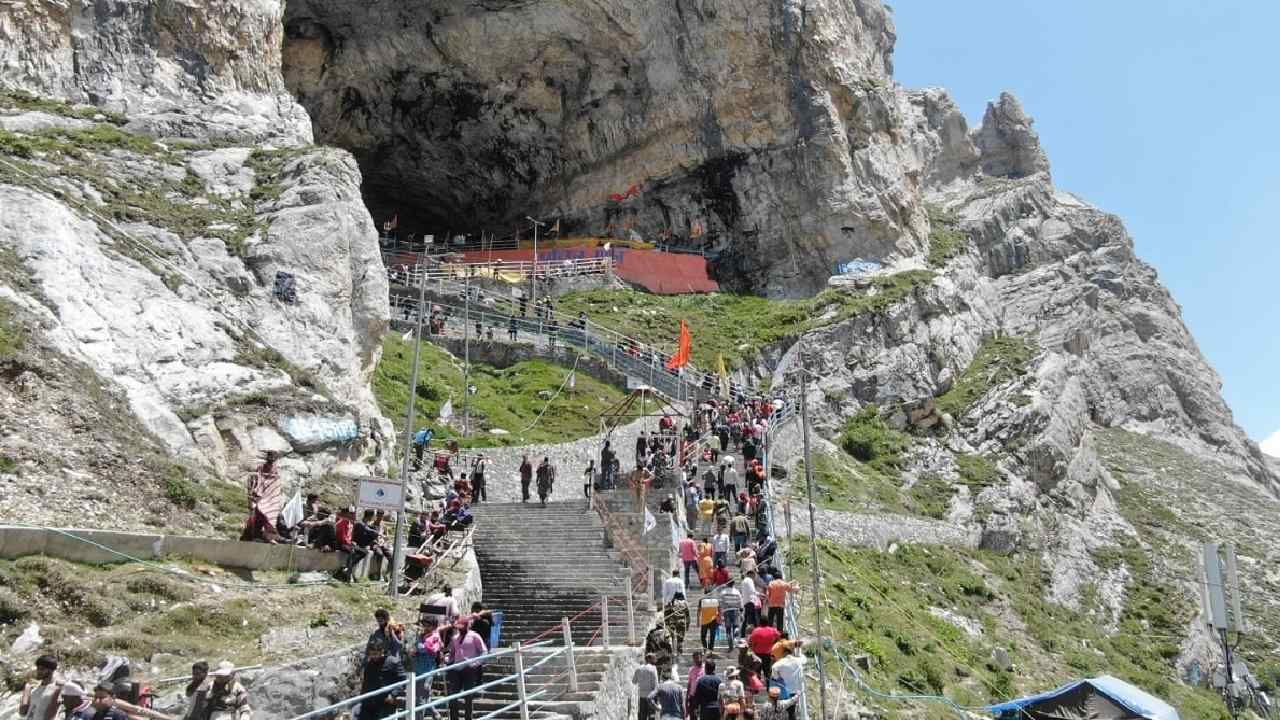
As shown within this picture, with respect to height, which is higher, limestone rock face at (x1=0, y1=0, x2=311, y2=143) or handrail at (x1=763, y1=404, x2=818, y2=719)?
limestone rock face at (x1=0, y1=0, x2=311, y2=143)

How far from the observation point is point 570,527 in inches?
800

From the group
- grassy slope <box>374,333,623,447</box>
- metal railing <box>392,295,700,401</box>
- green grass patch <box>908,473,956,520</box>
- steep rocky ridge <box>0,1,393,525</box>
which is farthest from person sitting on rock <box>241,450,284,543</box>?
green grass patch <box>908,473,956,520</box>

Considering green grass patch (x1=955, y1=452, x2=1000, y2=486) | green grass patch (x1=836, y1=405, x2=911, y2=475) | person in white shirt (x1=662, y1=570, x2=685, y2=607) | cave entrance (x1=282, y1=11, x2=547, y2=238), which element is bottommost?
person in white shirt (x1=662, y1=570, x2=685, y2=607)

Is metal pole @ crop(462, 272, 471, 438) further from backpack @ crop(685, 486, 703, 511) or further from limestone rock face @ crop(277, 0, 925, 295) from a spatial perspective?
limestone rock face @ crop(277, 0, 925, 295)

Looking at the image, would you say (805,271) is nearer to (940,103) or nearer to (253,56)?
(253,56)

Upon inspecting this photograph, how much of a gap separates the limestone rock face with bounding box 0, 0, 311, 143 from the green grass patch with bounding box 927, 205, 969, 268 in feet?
114

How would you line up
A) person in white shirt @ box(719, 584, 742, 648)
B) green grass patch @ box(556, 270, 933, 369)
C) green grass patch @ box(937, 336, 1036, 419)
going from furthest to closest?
1. green grass patch @ box(937, 336, 1036, 419)
2. green grass patch @ box(556, 270, 933, 369)
3. person in white shirt @ box(719, 584, 742, 648)

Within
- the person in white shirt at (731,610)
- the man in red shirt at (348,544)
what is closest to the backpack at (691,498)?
the person in white shirt at (731,610)

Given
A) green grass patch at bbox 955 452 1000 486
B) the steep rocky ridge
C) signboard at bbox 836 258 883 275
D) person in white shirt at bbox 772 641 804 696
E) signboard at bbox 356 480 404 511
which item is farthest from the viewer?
signboard at bbox 836 258 883 275

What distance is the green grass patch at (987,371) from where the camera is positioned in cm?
4319

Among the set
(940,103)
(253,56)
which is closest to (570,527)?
(253,56)

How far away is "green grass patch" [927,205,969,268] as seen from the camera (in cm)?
5350

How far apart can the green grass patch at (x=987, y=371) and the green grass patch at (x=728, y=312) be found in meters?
4.80

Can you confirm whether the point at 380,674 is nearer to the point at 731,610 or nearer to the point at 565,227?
the point at 731,610
